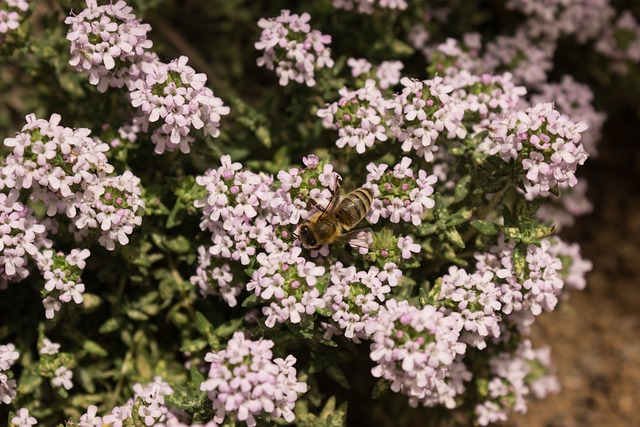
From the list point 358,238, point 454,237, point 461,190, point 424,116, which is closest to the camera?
point 358,238

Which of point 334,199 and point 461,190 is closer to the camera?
point 334,199

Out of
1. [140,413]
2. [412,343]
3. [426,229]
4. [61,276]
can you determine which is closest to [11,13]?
[61,276]

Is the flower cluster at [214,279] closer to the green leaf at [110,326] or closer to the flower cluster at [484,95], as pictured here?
the green leaf at [110,326]

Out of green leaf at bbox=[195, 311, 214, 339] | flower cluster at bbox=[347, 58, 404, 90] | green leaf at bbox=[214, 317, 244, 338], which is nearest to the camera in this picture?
green leaf at bbox=[214, 317, 244, 338]

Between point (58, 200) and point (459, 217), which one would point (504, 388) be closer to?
point (459, 217)

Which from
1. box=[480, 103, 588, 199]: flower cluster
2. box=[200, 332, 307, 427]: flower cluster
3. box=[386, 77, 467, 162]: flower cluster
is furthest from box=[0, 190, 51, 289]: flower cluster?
box=[480, 103, 588, 199]: flower cluster

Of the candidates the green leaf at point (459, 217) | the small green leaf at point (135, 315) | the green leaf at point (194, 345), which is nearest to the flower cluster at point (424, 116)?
the green leaf at point (459, 217)

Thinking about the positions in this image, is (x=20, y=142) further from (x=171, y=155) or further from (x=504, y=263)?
(x=504, y=263)

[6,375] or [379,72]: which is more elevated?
[379,72]

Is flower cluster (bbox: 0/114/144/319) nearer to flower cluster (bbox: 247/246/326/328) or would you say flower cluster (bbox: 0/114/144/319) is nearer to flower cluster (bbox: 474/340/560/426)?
flower cluster (bbox: 247/246/326/328)
